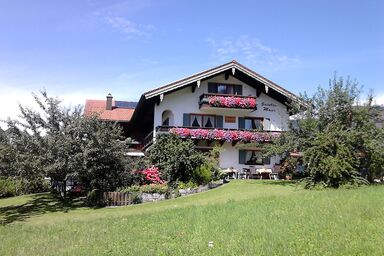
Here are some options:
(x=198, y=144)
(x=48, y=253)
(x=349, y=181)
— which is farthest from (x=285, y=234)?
(x=198, y=144)

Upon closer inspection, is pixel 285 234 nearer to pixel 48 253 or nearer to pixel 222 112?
pixel 48 253

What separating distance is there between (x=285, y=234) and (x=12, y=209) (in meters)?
18.1

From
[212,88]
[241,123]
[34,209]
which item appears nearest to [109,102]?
[212,88]

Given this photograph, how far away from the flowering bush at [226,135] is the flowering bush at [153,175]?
19.2 ft

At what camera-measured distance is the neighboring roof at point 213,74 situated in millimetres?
33344

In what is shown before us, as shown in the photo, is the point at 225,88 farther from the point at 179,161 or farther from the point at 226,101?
the point at 179,161

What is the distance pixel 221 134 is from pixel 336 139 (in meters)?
12.7

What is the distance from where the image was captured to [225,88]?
37.2m

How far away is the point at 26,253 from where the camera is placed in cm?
1104

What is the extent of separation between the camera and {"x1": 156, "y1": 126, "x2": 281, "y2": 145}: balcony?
33.4 metres

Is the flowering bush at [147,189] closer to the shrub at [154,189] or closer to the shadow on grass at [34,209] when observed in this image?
the shrub at [154,189]

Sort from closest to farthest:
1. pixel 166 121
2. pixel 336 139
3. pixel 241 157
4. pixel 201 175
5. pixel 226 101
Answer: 1. pixel 336 139
2. pixel 201 175
3. pixel 226 101
4. pixel 241 157
5. pixel 166 121

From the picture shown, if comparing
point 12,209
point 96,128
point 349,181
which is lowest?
point 12,209

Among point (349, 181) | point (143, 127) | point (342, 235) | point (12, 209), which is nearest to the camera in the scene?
point (342, 235)
